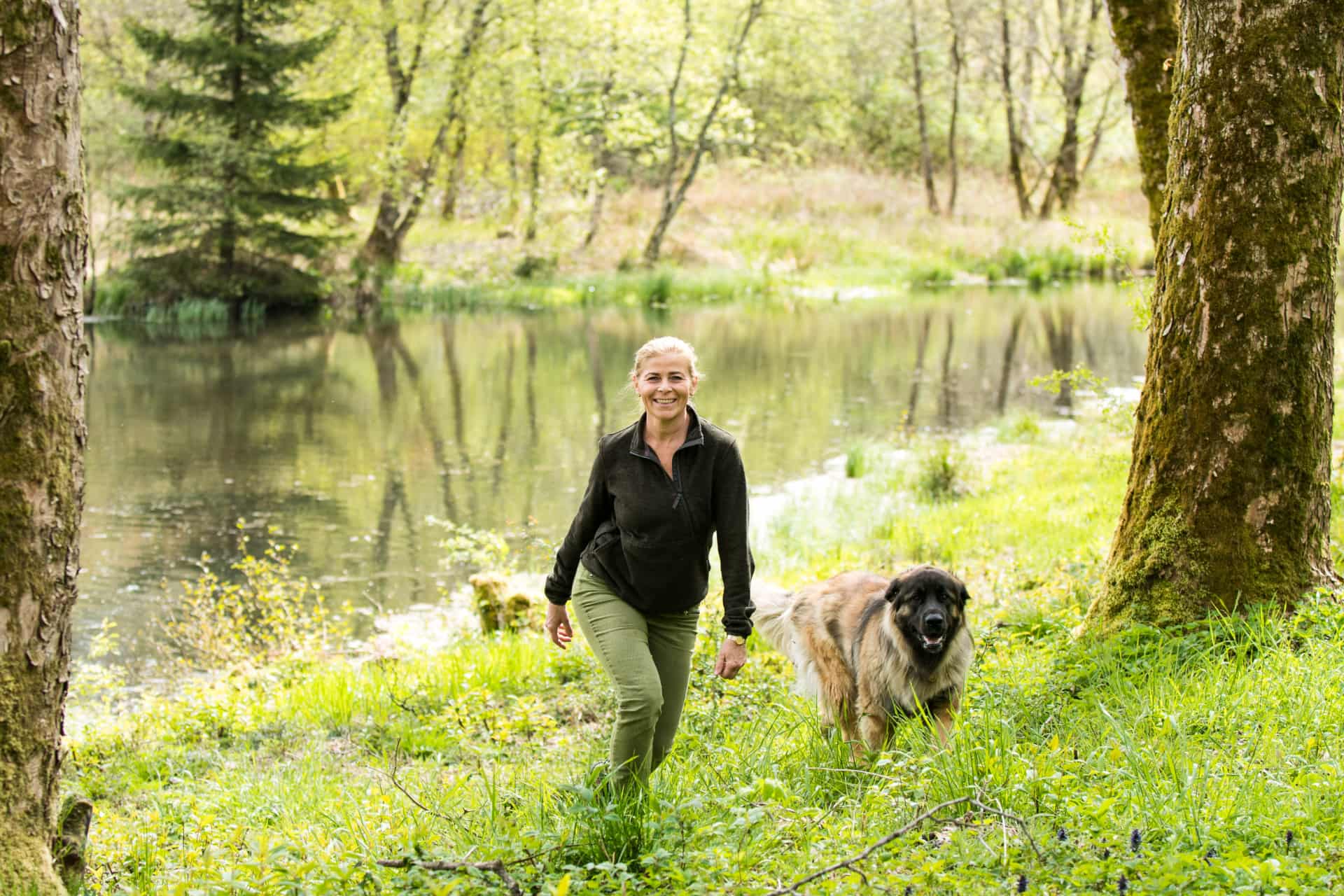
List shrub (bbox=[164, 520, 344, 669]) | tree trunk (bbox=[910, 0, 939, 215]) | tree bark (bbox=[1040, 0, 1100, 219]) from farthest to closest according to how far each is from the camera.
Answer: tree trunk (bbox=[910, 0, 939, 215]) < tree bark (bbox=[1040, 0, 1100, 219]) < shrub (bbox=[164, 520, 344, 669])

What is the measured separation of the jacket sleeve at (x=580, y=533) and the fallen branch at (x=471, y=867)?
1265mm

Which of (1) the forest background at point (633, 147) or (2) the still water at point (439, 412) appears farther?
(1) the forest background at point (633, 147)

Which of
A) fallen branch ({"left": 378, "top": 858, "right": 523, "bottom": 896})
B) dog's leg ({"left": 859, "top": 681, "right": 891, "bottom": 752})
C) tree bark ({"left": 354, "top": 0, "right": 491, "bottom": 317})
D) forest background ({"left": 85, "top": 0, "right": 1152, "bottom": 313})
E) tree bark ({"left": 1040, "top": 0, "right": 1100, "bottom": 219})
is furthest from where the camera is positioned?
tree bark ({"left": 1040, "top": 0, "right": 1100, "bottom": 219})

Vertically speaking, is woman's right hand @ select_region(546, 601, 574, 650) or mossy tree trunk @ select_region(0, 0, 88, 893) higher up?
mossy tree trunk @ select_region(0, 0, 88, 893)

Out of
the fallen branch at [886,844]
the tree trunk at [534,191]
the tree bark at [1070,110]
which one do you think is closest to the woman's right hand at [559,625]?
the fallen branch at [886,844]

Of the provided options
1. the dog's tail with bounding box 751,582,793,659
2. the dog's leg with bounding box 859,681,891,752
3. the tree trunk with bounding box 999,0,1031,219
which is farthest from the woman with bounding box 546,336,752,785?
the tree trunk with bounding box 999,0,1031,219

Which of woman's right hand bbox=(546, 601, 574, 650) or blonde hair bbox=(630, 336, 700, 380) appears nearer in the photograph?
blonde hair bbox=(630, 336, 700, 380)

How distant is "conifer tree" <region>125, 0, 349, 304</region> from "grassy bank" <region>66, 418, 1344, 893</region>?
25.2 m

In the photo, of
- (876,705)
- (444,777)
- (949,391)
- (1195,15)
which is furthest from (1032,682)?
(949,391)

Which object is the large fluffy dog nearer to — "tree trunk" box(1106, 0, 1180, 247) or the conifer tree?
"tree trunk" box(1106, 0, 1180, 247)

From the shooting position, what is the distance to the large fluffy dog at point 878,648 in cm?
467

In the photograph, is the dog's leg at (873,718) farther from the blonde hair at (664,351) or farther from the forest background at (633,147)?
the forest background at (633,147)

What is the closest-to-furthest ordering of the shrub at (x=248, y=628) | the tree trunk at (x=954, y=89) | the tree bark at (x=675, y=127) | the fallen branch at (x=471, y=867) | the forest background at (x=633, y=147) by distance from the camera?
the fallen branch at (x=471, y=867), the shrub at (x=248, y=628), the forest background at (x=633, y=147), the tree bark at (x=675, y=127), the tree trunk at (x=954, y=89)

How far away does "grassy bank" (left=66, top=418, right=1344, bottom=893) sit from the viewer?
3.38 m
